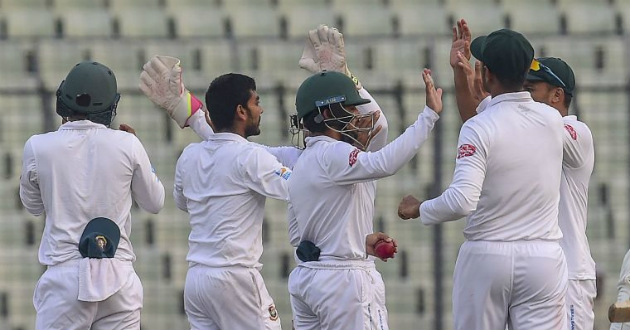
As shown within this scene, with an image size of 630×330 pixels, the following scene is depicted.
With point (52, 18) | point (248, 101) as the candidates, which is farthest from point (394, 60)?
point (248, 101)

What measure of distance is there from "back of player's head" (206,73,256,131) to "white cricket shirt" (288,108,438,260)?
0.63 metres

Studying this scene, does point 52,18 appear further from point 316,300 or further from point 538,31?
point 316,300

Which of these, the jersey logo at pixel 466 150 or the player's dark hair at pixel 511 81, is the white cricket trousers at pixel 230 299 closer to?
the jersey logo at pixel 466 150

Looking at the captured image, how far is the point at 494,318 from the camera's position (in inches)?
240

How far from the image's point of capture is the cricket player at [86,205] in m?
6.75

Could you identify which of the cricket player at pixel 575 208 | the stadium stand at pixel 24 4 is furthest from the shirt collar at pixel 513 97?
the stadium stand at pixel 24 4

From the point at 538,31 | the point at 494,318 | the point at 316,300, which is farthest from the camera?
the point at 538,31

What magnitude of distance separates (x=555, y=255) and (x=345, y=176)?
986 mm

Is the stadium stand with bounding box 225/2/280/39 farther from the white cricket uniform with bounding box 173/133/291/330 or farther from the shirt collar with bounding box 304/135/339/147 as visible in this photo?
the shirt collar with bounding box 304/135/339/147

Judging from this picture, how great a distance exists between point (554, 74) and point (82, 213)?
237 cm

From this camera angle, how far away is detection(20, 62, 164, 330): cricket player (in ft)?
22.2

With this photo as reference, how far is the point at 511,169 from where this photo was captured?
6078 mm

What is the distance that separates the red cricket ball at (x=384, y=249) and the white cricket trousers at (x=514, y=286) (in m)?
0.33

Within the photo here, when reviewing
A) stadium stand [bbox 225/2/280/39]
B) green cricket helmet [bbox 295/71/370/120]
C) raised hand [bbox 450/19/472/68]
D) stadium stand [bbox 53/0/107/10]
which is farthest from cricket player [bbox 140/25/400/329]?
stadium stand [bbox 53/0/107/10]
